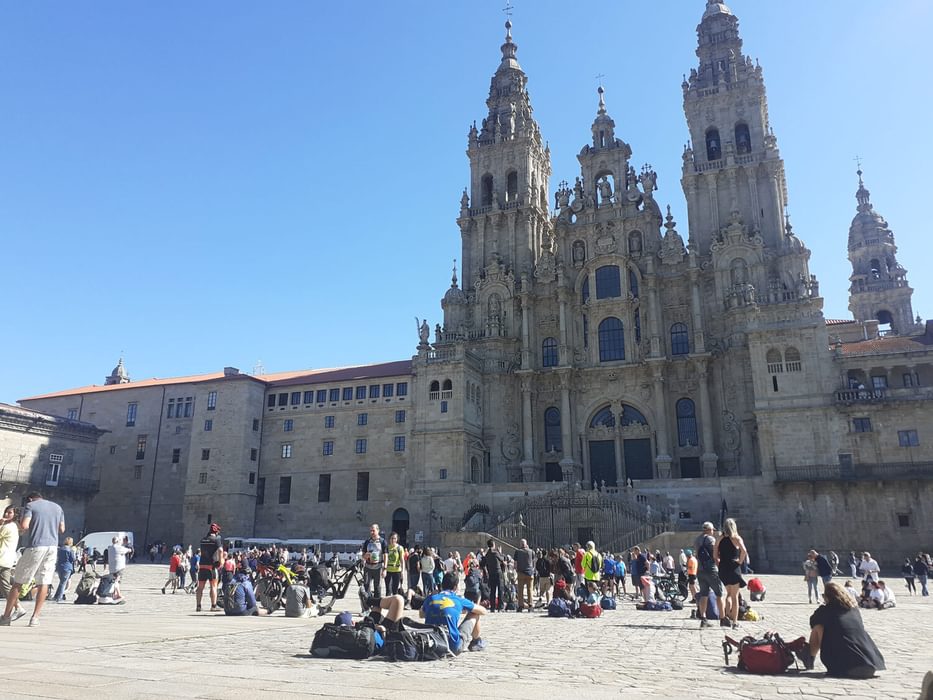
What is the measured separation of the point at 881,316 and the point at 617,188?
3748cm

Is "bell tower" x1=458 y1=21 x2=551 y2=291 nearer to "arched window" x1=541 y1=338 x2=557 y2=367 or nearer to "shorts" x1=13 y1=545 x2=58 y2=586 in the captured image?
"arched window" x1=541 y1=338 x2=557 y2=367

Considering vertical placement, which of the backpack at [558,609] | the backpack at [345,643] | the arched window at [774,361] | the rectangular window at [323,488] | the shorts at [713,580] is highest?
the arched window at [774,361]

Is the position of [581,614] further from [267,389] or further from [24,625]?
[267,389]

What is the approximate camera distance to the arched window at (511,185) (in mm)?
57969

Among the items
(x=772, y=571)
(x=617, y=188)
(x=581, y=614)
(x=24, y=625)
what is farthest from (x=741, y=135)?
(x=24, y=625)

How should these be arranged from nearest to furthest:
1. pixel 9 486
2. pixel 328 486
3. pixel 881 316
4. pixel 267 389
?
1. pixel 9 486
2. pixel 328 486
3. pixel 267 389
4. pixel 881 316

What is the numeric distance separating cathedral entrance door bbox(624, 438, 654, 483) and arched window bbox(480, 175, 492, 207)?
22400 millimetres

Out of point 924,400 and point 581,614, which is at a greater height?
point 924,400

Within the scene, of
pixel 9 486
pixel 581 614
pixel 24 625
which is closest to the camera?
pixel 24 625

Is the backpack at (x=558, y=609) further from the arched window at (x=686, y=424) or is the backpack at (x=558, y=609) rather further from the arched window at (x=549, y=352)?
the arched window at (x=549, y=352)

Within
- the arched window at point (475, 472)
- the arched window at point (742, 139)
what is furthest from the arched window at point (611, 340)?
the arched window at point (742, 139)

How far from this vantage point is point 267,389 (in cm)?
5450

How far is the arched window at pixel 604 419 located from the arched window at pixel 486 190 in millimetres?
19398

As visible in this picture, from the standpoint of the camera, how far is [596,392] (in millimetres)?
50344
